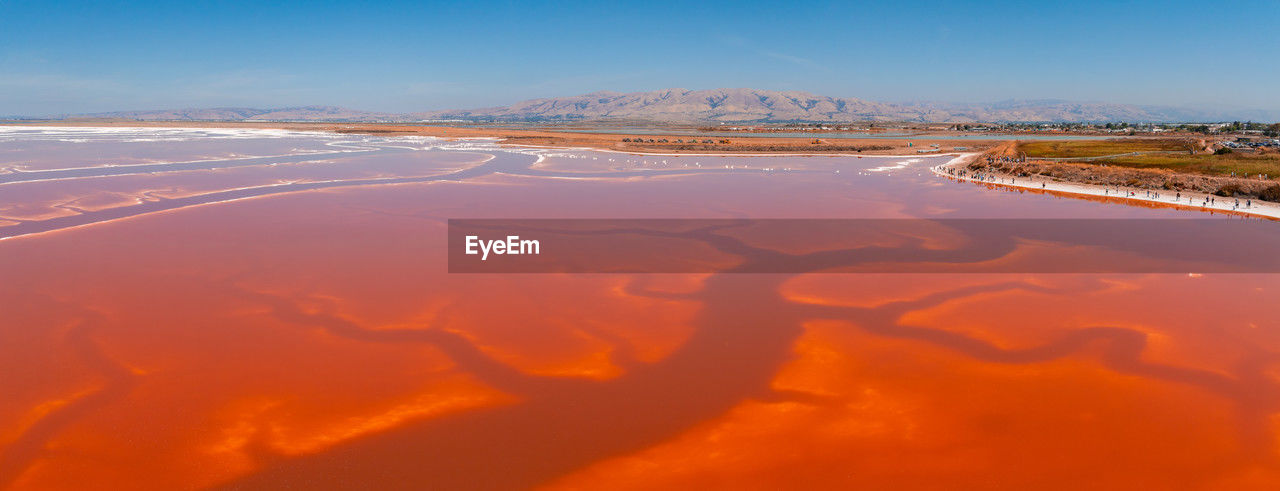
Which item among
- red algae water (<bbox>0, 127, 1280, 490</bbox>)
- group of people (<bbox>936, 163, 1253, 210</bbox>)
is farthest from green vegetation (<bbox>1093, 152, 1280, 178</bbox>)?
red algae water (<bbox>0, 127, 1280, 490</bbox>)

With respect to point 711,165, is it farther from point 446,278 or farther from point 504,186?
point 446,278

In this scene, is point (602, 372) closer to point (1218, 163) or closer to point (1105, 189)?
point (1105, 189)

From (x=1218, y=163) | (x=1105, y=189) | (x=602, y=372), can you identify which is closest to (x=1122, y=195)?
(x=1105, y=189)

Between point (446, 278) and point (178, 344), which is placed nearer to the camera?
point (178, 344)

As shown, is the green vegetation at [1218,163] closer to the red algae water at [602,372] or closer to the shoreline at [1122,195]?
the shoreline at [1122,195]

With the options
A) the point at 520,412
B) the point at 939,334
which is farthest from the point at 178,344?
the point at 939,334

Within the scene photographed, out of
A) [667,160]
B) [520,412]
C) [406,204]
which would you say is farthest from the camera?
[667,160]
